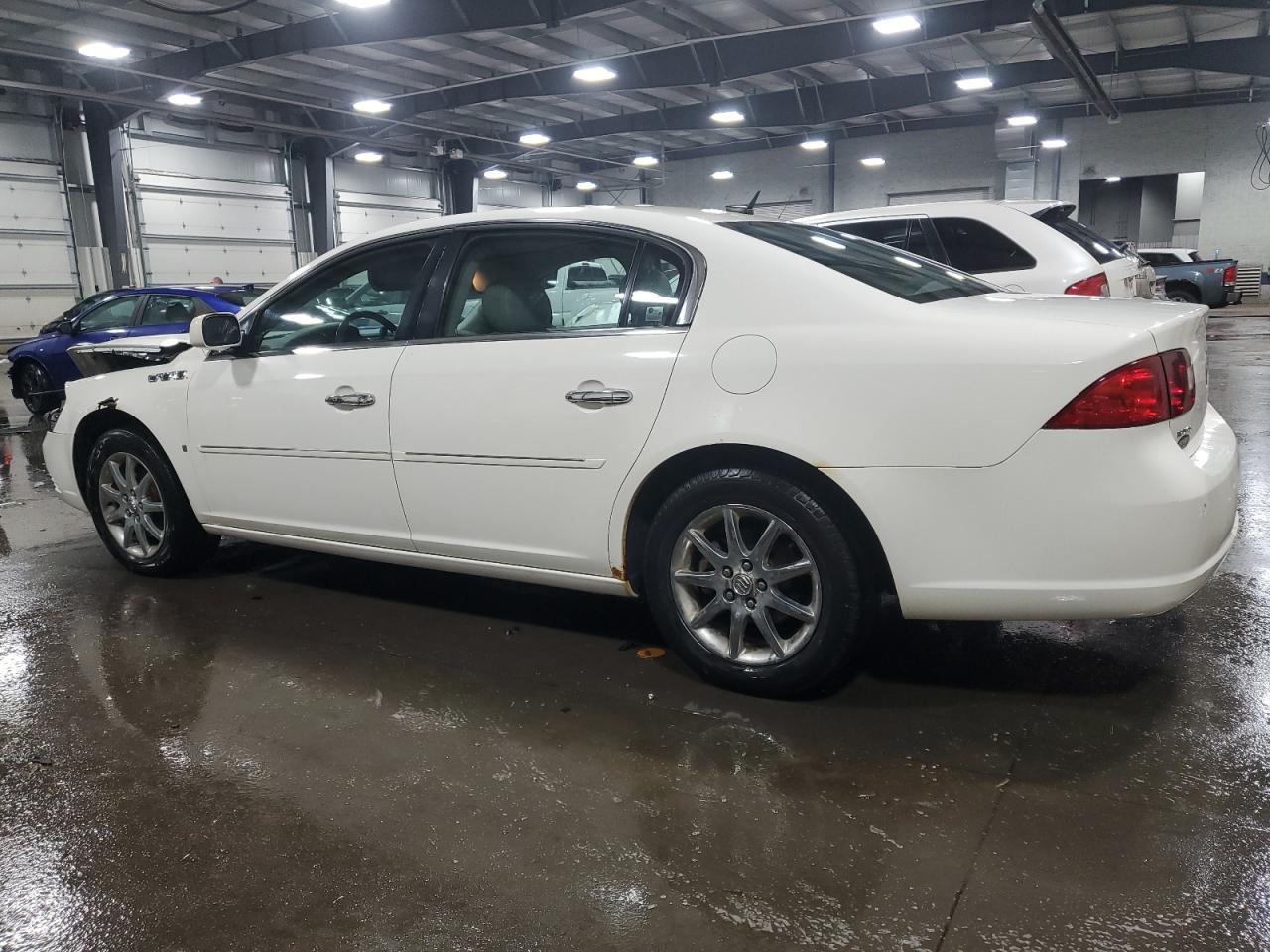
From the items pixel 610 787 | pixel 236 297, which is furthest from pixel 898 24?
pixel 610 787

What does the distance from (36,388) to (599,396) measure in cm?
1099

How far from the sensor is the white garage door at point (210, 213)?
64.6 ft

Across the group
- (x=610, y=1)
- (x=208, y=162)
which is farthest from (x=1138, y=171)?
(x=208, y=162)

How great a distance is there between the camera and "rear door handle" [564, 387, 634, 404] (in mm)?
2760

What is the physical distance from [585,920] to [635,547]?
49.0 inches

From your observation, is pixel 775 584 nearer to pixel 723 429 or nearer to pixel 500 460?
pixel 723 429

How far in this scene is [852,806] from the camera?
221 centimetres

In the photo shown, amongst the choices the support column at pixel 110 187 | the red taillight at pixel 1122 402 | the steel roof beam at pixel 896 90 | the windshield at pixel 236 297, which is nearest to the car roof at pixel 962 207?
the red taillight at pixel 1122 402

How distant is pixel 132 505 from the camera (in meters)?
4.16

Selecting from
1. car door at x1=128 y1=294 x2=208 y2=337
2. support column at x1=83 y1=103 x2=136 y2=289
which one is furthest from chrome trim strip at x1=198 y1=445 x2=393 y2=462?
support column at x1=83 y1=103 x2=136 y2=289

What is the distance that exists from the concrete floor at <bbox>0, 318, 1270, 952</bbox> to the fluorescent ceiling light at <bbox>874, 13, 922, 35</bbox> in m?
12.3

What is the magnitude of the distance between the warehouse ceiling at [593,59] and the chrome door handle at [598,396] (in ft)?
34.4

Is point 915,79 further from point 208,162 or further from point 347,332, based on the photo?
point 347,332

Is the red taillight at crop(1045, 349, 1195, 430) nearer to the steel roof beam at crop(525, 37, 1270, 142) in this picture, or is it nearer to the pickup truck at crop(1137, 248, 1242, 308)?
the steel roof beam at crop(525, 37, 1270, 142)
